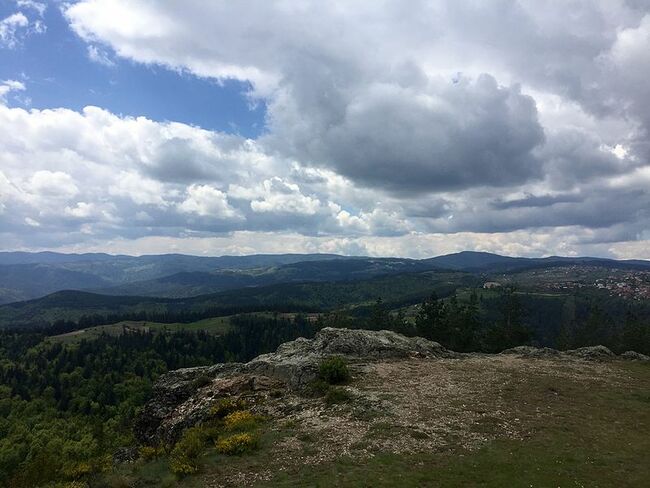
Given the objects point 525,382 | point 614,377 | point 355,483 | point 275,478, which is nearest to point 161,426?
point 275,478

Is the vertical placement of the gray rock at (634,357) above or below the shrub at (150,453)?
above

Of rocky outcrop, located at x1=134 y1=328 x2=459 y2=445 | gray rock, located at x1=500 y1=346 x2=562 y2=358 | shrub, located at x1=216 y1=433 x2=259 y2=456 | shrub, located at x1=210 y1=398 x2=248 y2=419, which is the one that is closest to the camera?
shrub, located at x1=216 y1=433 x2=259 y2=456

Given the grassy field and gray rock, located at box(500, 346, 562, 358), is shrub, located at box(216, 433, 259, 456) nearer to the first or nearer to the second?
the grassy field

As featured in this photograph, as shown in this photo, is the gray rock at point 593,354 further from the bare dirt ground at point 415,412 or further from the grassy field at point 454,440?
the grassy field at point 454,440

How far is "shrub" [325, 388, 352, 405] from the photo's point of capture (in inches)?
1292

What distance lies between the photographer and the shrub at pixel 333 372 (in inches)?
1478

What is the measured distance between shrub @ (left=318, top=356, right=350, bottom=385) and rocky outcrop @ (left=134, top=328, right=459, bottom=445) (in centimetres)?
115

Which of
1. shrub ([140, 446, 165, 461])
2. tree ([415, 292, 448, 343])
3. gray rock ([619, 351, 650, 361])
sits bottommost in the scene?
tree ([415, 292, 448, 343])

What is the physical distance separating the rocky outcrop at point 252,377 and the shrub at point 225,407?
1007mm

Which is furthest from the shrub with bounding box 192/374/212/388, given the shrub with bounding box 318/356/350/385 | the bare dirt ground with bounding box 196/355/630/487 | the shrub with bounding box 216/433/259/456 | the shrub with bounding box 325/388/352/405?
the shrub with bounding box 216/433/259/456

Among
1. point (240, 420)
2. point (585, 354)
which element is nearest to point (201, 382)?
point (240, 420)

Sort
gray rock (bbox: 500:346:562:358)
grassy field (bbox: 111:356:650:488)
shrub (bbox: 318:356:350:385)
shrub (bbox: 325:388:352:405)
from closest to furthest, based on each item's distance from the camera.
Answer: grassy field (bbox: 111:356:650:488)
shrub (bbox: 325:388:352:405)
shrub (bbox: 318:356:350:385)
gray rock (bbox: 500:346:562:358)

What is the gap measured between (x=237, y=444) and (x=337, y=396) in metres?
10.1

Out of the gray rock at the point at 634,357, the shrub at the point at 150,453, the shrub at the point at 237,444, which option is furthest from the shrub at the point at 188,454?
the gray rock at the point at 634,357
